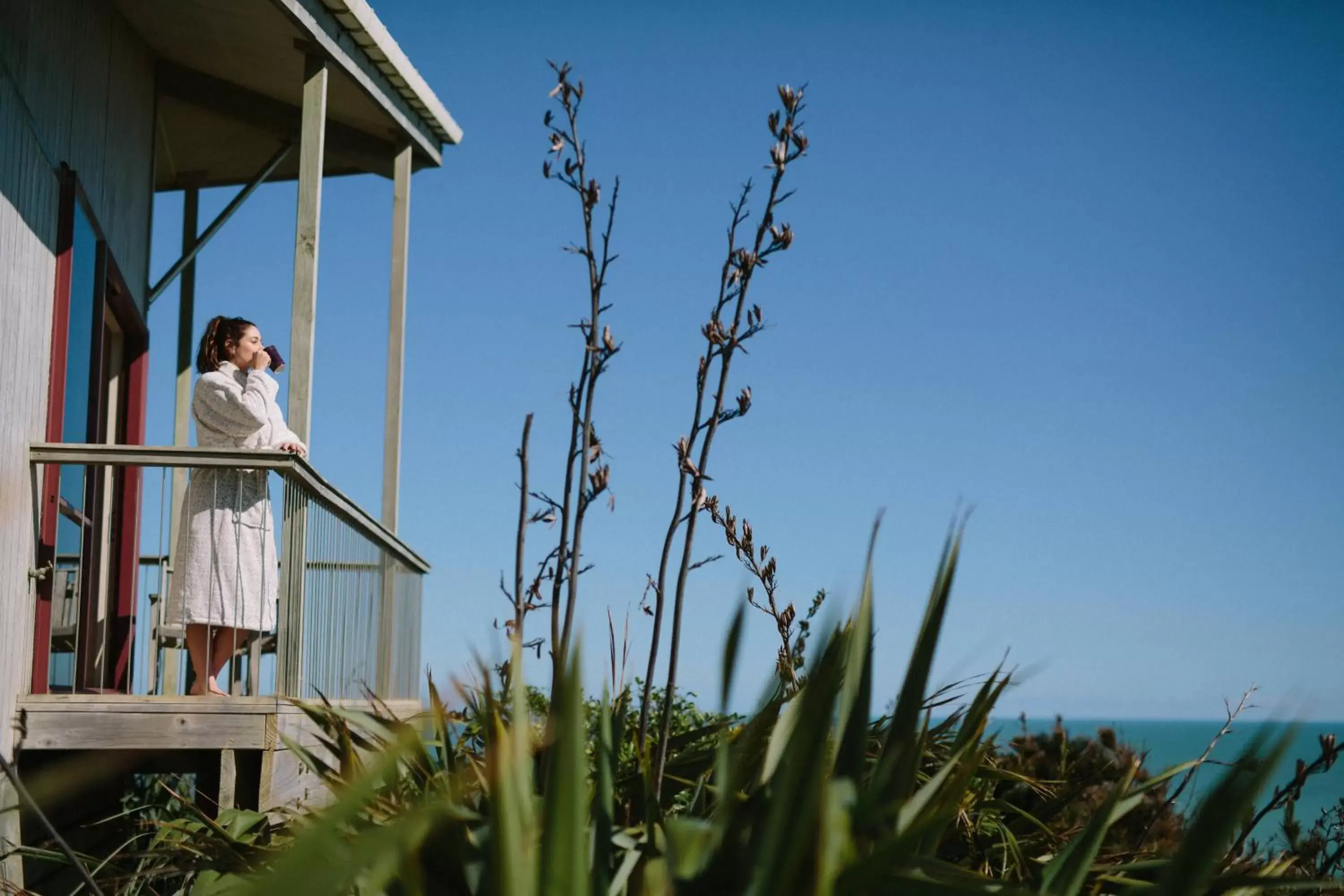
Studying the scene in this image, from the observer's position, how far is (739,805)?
2.03m

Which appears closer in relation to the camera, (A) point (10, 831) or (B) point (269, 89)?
(A) point (10, 831)

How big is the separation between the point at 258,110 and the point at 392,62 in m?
1.57

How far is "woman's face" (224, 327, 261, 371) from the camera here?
20.9 ft

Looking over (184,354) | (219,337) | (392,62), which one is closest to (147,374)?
(184,354)

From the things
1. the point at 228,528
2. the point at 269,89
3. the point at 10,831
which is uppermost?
the point at 269,89

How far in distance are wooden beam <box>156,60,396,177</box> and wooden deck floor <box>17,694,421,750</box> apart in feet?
14.6

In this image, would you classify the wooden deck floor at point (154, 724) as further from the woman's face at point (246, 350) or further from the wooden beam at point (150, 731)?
the woman's face at point (246, 350)

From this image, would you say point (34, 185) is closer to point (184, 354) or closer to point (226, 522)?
point (226, 522)

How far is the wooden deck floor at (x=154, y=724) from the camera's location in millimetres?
5641

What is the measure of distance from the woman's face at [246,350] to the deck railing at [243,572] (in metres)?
0.51

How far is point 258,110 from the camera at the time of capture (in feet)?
31.1

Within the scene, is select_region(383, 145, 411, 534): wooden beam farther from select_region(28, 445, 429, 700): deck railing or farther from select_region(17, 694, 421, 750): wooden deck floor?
select_region(17, 694, 421, 750): wooden deck floor

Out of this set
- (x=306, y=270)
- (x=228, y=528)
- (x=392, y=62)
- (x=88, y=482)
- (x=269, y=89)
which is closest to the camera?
(x=228, y=528)

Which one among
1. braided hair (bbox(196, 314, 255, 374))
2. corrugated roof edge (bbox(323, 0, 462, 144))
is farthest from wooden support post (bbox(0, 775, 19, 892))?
corrugated roof edge (bbox(323, 0, 462, 144))
